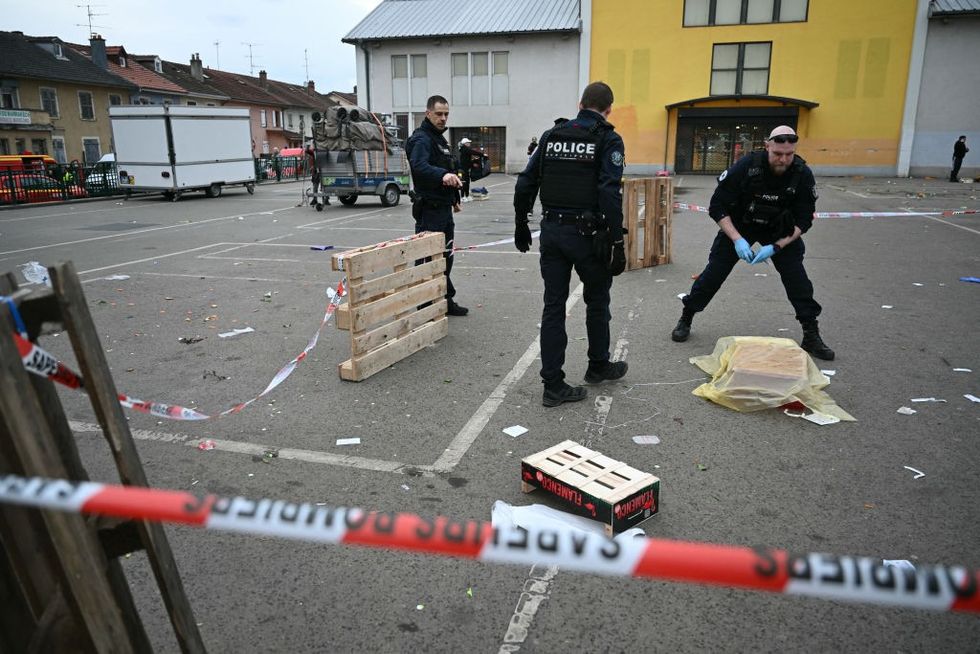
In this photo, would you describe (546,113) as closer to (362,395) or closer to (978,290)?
(978,290)

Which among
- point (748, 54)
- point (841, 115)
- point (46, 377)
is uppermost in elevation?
point (748, 54)

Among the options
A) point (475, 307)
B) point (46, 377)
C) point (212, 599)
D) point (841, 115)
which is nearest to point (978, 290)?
point (475, 307)

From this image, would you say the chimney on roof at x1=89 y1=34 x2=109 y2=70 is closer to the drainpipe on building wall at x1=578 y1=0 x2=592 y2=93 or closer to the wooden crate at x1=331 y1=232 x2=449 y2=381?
the drainpipe on building wall at x1=578 y1=0 x2=592 y2=93

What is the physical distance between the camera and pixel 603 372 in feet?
17.6

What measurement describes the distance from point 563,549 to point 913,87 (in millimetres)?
38201

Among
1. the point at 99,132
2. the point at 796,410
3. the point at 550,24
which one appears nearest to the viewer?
the point at 796,410

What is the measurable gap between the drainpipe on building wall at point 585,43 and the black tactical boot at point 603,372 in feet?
108

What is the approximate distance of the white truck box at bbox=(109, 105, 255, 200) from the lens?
21.7m

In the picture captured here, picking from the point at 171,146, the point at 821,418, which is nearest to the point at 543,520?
the point at 821,418

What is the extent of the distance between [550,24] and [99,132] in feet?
103

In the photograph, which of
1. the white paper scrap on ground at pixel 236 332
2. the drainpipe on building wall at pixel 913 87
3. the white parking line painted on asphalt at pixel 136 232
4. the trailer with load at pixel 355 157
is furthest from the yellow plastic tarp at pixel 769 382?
the drainpipe on building wall at pixel 913 87

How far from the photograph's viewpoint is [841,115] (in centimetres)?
3306

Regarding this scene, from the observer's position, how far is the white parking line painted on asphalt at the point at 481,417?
4.15 meters

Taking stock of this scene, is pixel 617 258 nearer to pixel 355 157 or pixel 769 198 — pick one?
pixel 769 198
